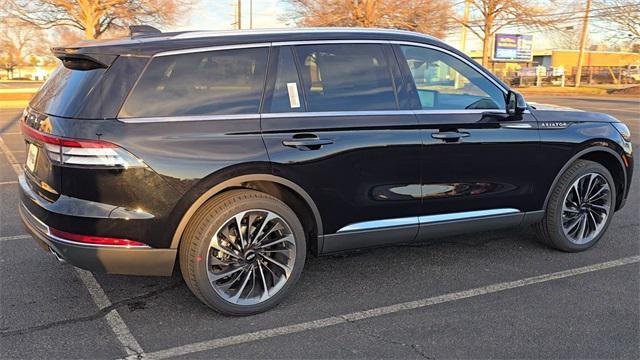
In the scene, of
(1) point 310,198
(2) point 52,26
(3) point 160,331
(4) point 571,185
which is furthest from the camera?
(2) point 52,26

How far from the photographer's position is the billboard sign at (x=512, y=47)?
4600 centimetres

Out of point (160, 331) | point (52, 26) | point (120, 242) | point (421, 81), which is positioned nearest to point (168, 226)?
point (120, 242)

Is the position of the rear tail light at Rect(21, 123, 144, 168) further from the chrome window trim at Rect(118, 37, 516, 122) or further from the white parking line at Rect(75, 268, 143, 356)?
→ the white parking line at Rect(75, 268, 143, 356)

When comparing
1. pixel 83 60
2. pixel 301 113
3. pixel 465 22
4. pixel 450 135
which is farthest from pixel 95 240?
pixel 465 22

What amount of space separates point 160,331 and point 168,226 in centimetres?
65

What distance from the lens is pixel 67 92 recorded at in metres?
3.33

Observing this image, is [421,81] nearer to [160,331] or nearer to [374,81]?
[374,81]

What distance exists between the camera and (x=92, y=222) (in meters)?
3.14

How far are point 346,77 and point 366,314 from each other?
1612mm

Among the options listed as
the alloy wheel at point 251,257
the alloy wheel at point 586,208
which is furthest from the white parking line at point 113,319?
the alloy wheel at point 586,208

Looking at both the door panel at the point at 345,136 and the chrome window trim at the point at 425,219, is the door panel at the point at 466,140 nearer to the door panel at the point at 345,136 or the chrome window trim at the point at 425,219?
the chrome window trim at the point at 425,219

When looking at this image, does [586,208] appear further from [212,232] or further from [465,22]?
[465,22]

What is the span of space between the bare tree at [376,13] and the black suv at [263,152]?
20.9 metres

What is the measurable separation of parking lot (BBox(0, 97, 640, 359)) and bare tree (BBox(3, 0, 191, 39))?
19.5m
